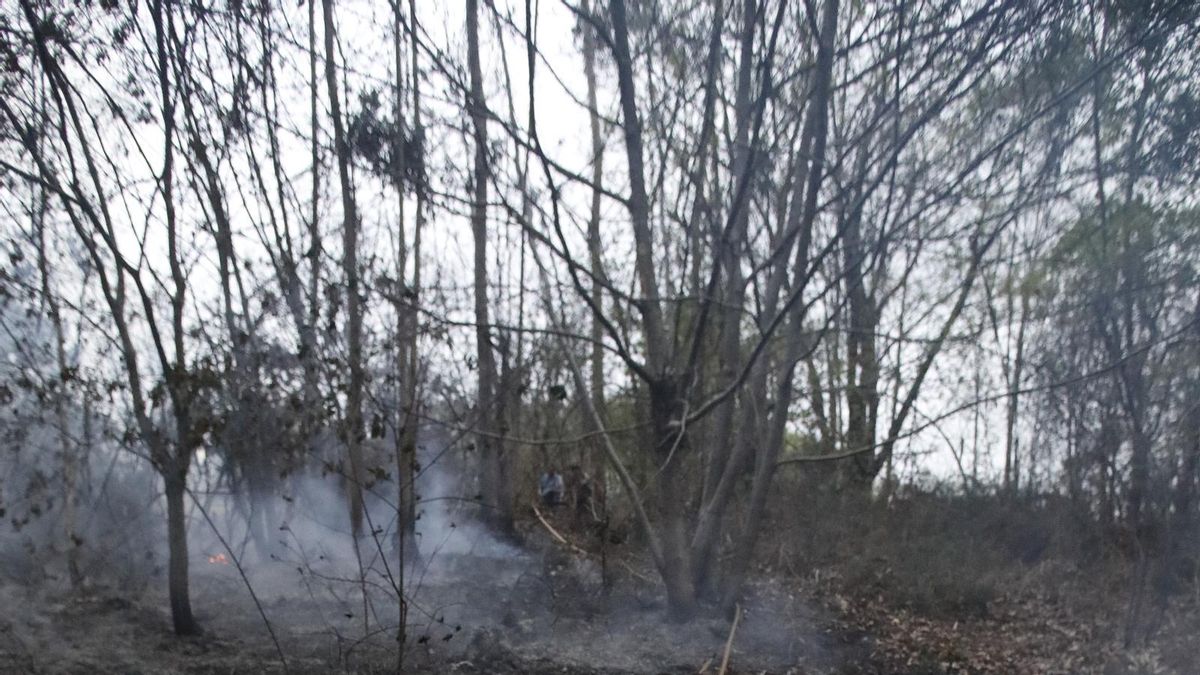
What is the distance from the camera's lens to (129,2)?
7949 millimetres

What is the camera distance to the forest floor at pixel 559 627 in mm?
8734

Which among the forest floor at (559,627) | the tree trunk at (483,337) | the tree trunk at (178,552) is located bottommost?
the forest floor at (559,627)

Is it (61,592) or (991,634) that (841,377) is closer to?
(991,634)

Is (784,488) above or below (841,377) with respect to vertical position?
below

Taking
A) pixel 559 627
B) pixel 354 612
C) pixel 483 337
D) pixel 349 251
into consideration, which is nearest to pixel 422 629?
pixel 354 612

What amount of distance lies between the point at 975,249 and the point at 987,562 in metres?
6.25

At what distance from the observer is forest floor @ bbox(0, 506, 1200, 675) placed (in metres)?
8.73

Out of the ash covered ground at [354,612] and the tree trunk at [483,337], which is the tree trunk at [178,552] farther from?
the tree trunk at [483,337]

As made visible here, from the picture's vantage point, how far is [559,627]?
1127 cm

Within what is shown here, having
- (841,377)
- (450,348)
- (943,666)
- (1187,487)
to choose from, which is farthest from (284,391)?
(841,377)

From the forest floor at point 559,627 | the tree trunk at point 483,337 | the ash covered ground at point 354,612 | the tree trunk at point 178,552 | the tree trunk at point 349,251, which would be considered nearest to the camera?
the tree trunk at point 349,251

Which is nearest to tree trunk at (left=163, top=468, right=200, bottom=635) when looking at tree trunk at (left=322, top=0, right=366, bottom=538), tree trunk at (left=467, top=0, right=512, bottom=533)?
tree trunk at (left=322, top=0, right=366, bottom=538)

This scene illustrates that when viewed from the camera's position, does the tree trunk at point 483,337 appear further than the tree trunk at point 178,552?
Yes

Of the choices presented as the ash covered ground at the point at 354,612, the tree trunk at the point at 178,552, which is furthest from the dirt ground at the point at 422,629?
the tree trunk at the point at 178,552
